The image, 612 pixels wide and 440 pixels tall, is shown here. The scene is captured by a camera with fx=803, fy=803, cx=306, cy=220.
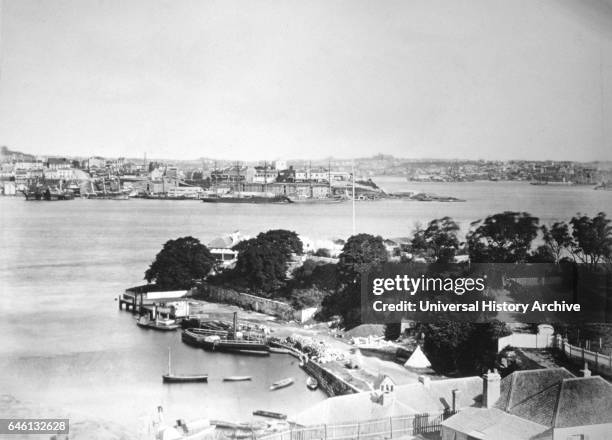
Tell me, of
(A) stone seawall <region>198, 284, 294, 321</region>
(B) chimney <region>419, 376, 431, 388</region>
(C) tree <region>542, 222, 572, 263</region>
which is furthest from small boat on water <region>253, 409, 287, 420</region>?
(C) tree <region>542, 222, 572, 263</region>

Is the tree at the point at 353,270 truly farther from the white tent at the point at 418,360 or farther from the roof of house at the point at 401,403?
the roof of house at the point at 401,403

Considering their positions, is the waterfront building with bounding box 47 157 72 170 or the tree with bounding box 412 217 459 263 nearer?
the tree with bounding box 412 217 459 263

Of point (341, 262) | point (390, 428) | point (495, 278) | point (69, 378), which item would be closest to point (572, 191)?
point (495, 278)

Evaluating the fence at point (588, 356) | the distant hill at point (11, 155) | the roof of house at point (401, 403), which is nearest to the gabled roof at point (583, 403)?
the roof of house at point (401, 403)

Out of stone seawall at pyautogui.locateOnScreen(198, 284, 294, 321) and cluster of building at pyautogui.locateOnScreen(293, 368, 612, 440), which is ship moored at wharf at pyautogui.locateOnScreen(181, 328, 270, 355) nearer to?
stone seawall at pyautogui.locateOnScreen(198, 284, 294, 321)

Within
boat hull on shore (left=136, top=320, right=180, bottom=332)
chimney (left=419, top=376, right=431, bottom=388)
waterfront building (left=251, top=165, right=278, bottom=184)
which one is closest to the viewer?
chimney (left=419, top=376, right=431, bottom=388)
